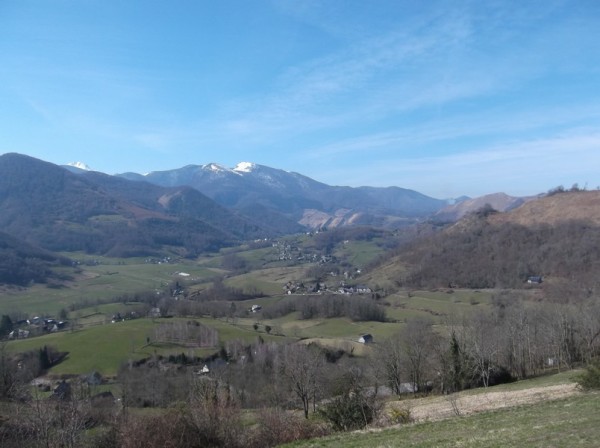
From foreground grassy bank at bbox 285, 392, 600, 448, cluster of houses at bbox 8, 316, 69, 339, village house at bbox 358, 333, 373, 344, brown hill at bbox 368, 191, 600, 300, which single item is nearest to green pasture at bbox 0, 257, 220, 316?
cluster of houses at bbox 8, 316, 69, 339

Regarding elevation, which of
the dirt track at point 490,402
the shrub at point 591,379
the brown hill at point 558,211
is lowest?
the dirt track at point 490,402

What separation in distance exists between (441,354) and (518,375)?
9420mm

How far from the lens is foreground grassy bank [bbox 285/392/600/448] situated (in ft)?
51.0

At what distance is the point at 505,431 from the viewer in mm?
17766

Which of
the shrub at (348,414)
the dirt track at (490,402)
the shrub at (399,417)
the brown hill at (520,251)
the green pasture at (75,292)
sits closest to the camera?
the shrub at (399,417)

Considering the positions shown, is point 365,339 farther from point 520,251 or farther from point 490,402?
point 520,251

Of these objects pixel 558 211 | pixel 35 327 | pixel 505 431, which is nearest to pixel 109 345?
pixel 35 327

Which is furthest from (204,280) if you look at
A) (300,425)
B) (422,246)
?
(300,425)

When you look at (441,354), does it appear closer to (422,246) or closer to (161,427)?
(161,427)

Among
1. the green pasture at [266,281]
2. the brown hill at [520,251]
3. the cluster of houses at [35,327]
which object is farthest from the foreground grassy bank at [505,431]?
the green pasture at [266,281]

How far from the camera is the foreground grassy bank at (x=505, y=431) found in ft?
51.0

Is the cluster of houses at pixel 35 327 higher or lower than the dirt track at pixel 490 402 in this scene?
lower

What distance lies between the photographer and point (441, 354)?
2063 inches

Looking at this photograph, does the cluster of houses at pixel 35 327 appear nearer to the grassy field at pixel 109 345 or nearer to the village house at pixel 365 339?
the grassy field at pixel 109 345
